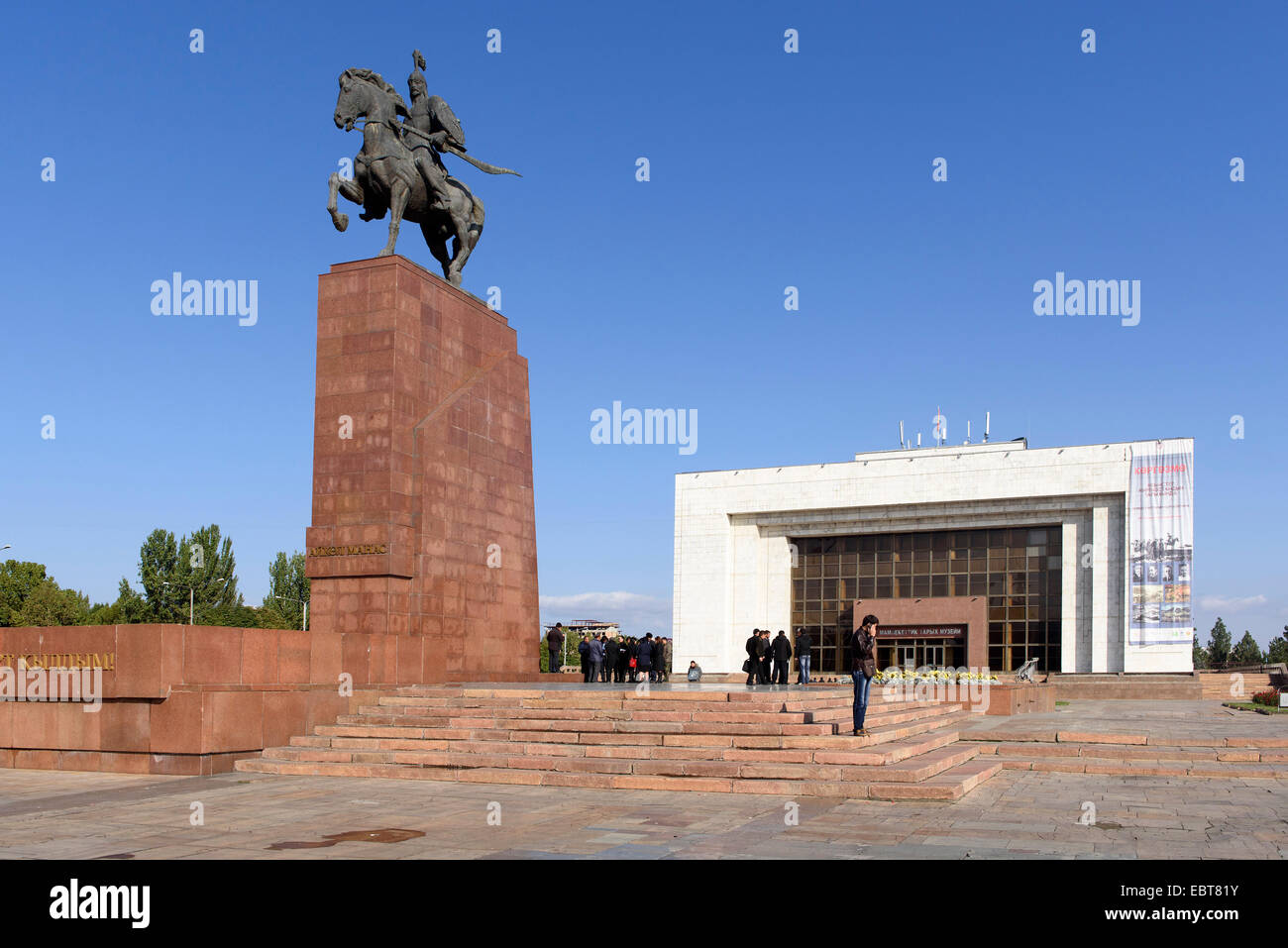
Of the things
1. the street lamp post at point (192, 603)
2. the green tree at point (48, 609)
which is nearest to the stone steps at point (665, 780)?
the green tree at point (48, 609)

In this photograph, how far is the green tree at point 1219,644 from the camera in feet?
402

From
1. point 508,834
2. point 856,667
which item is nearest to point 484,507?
point 856,667

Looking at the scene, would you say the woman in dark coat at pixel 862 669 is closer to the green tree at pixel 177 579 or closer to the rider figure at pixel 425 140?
the rider figure at pixel 425 140

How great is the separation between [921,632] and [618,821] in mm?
45591

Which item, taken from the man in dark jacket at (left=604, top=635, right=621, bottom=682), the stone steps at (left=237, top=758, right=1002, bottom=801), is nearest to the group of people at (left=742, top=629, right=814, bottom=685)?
the man in dark jacket at (left=604, top=635, right=621, bottom=682)

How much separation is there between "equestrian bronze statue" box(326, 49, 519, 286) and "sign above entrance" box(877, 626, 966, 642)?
1429 inches

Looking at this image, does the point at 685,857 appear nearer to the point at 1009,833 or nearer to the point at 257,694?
the point at 1009,833

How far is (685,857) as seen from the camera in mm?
8328

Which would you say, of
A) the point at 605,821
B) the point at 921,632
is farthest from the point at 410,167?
the point at 921,632

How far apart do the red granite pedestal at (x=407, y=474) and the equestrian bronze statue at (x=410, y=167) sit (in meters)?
1.38

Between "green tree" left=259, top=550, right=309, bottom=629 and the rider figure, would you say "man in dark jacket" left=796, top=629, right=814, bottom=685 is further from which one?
"green tree" left=259, top=550, right=309, bottom=629

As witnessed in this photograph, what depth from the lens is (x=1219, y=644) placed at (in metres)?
126

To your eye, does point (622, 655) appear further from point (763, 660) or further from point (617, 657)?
point (763, 660)
